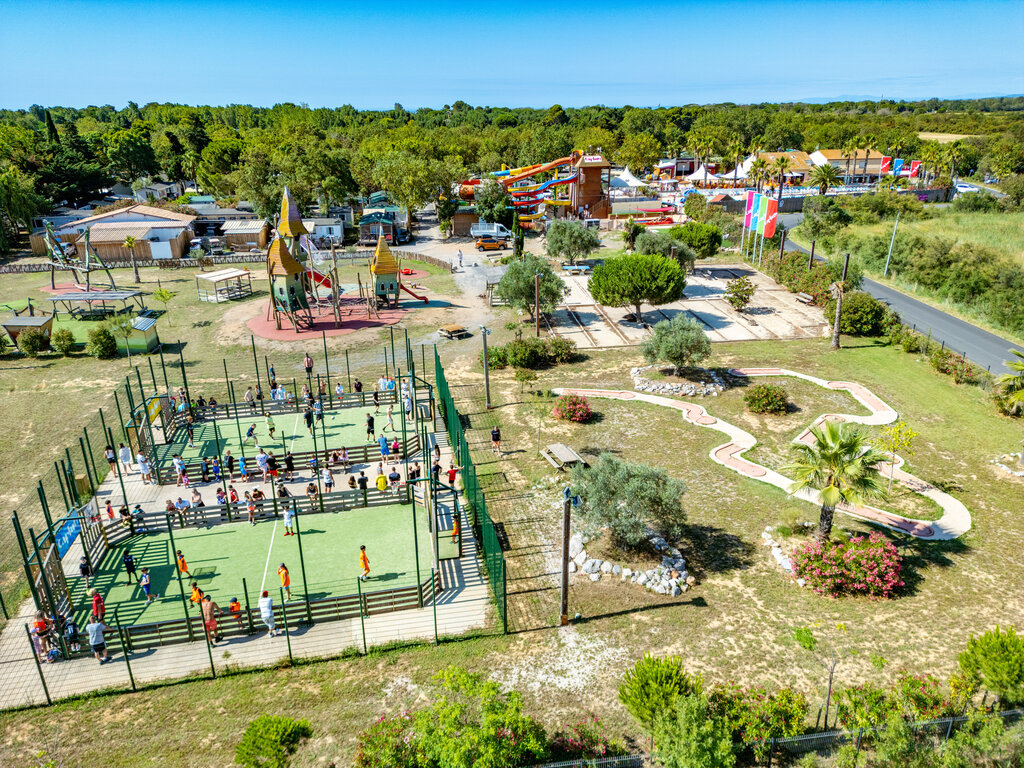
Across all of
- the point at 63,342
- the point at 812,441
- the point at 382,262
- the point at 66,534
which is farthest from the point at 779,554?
the point at 63,342

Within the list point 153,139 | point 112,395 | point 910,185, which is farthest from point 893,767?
point 153,139

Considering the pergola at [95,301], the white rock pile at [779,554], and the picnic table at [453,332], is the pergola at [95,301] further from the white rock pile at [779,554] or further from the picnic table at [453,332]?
the white rock pile at [779,554]

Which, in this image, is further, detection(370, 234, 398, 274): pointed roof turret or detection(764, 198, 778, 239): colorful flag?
detection(764, 198, 778, 239): colorful flag

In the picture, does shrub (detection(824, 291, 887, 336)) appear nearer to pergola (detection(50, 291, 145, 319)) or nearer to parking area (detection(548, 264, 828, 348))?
parking area (detection(548, 264, 828, 348))

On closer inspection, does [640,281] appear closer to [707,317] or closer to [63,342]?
[707,317]

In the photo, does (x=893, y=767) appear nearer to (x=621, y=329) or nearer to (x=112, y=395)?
(x=621, y=329)

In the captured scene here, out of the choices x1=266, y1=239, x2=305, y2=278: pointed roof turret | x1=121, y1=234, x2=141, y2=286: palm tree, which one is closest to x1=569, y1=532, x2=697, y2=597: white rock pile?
x1=266, y1=239, x2=305, y2=278: pointed roof turret

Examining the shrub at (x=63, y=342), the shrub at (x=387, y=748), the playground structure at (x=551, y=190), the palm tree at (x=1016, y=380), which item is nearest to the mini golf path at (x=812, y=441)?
the palm tree at (x=1016, y=380)
